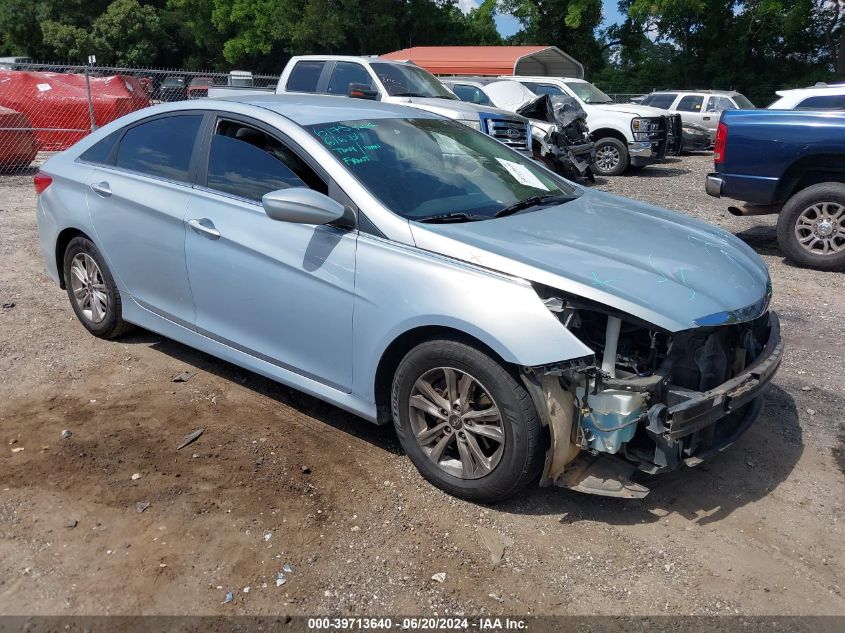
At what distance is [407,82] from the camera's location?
→ 11688 millimetres

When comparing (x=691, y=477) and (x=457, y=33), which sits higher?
(x=457, y=33)

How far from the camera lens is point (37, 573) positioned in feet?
9.62

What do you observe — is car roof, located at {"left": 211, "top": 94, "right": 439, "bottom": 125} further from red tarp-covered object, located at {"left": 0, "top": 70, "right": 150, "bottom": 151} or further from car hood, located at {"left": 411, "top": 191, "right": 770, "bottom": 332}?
red tarp-covered object, located at {"left": 0, "top": 70, "right": 150, "bottom": 151}

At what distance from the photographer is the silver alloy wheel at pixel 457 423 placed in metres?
3.22

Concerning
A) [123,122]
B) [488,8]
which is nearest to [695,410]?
[123,122]

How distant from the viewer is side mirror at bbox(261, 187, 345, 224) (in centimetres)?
345

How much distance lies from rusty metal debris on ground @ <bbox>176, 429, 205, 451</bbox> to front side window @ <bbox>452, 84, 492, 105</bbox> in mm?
12646

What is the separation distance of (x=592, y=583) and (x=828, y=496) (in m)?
1.43

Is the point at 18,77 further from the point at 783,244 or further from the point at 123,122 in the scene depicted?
the point at 783,244

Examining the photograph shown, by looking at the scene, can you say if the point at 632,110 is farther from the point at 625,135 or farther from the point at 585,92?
the point at 585,92

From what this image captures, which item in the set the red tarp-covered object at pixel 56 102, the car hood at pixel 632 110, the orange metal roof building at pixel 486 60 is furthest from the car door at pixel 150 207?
the orange metal roof building at pixel 486 60

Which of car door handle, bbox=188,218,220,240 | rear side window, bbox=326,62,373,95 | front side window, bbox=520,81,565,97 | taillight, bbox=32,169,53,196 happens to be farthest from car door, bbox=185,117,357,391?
front side window, bbox=520,81,565,97

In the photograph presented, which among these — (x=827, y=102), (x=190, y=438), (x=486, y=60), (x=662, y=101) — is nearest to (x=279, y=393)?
(x=190, y=438)

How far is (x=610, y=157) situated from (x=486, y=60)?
414 inches
